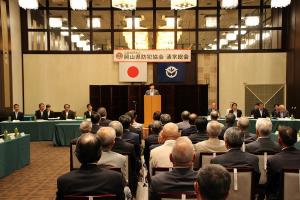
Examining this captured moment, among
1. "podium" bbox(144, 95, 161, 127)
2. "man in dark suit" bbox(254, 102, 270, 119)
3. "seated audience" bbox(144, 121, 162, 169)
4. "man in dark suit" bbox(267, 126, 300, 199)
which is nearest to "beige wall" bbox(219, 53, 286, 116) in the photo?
"man in dark suit" bbox(254, 102, 270, 119)

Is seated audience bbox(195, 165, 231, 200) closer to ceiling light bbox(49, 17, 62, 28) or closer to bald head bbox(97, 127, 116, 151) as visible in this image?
bald head bbox(97, 127, 116, 151)

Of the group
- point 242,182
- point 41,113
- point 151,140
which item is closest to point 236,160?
point 242,182

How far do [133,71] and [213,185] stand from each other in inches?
504

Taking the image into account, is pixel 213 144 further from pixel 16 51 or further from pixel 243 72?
pixel 16 51

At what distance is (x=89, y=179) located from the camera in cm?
254

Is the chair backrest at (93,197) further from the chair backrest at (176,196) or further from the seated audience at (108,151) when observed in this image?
the seated audience at (108,151)

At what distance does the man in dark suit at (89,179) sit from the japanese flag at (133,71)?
38.2ft

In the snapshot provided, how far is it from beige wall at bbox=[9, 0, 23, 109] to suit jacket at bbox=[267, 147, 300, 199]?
1181 centimetres

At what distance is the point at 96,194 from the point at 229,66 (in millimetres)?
12852

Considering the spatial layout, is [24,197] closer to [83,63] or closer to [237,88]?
[83,63]

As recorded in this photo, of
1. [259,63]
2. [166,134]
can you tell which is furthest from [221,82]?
[166,134]

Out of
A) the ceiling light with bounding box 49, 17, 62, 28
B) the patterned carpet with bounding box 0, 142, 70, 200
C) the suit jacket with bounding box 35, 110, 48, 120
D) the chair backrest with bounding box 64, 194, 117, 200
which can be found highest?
the ceiling light with bounding box 49, 17, 62, 28

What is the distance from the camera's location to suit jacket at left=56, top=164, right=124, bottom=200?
2.51m

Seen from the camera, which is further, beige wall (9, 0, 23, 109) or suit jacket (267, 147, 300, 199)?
beige wall (9, 0, 23, 109)
